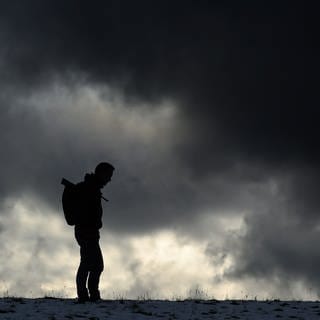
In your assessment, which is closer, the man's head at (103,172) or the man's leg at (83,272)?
the man's leg at (83,272)

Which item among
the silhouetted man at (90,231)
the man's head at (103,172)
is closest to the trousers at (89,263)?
the silhouetted man at (90,231)

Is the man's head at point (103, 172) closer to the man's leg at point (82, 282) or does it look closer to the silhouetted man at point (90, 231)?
the silhouetted man at point (90, 231)

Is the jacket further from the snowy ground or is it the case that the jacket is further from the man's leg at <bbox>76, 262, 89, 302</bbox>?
the snowy ground

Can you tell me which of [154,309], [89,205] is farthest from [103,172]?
[154,309]

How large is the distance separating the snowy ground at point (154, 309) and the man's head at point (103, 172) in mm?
2663

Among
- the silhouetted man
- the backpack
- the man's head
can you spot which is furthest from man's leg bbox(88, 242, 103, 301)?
the man's head

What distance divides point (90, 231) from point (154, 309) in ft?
7.14

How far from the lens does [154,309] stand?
13.5 m

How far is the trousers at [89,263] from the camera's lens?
13.9 metres

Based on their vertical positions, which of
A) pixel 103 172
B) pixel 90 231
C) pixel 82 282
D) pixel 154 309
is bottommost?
pixel 154 309

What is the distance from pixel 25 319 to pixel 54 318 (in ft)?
1.75

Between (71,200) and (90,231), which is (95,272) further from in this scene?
(71,200)

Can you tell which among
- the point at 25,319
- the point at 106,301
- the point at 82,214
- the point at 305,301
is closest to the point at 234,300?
the point at 305,301

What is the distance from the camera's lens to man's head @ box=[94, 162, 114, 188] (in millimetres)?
14109
